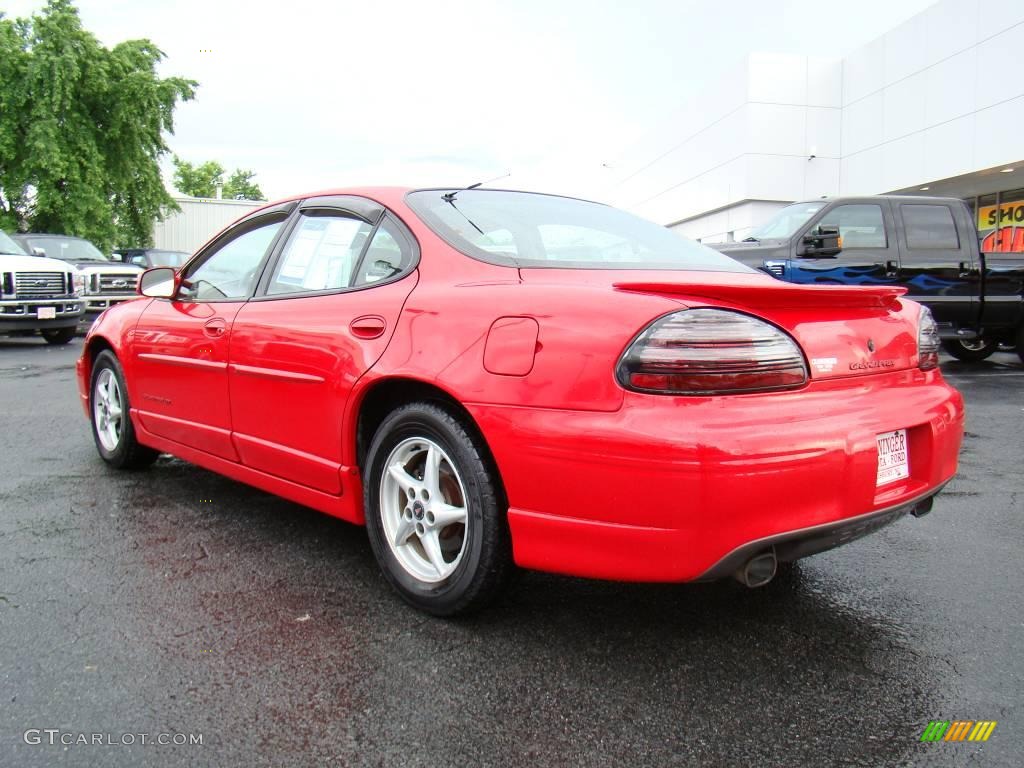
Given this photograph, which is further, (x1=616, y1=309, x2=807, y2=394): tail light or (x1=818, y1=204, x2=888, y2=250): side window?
(x1=818, y1=204, x2=888, y2=250): side window

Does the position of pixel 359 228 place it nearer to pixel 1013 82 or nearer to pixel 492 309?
pixel 492 309

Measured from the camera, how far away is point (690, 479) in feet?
6.84

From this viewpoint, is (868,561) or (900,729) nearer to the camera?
(900,729)

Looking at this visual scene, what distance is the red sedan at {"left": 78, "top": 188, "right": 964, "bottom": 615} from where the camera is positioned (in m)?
2.16

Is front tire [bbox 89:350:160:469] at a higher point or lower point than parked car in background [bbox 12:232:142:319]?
lower

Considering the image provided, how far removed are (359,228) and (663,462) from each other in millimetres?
1705

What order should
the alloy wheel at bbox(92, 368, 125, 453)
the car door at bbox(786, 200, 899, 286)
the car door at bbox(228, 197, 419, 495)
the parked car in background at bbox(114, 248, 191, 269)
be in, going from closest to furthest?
the car door at bbox(228, 197, 419, 495)
the alloy wheel at bbox(92, 368, 125, 453)
the car door at bbox(786, 200, 899, 286)
the parked car in background at bbox(114, 248, 191, 269)

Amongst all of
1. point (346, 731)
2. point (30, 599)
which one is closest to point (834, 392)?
point (346, 731)

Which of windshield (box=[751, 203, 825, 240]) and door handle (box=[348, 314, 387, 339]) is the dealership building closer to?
windshield (box=[751, 203, 825, 240])

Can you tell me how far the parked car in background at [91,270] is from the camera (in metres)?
15.8

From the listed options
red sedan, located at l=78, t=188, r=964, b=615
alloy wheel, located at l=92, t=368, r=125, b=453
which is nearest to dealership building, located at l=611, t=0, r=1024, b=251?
red sedan, located at l=78, t=188, r=964, b=615

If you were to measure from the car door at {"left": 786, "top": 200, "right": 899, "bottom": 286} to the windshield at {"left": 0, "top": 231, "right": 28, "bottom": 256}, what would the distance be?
12266mm

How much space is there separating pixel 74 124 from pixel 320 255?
1153 inches

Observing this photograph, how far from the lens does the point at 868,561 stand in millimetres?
3312
